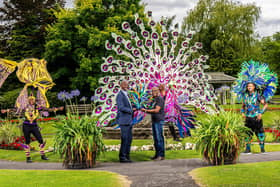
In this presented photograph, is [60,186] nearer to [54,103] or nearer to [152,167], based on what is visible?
[152,167]

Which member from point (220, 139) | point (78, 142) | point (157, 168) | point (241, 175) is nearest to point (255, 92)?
point (220, 139)

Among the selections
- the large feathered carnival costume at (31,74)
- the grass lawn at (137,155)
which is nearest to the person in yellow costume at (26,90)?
the large feathered carnival costume at (31,74)

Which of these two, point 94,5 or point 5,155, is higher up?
point 94,5

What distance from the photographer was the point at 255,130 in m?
11.1

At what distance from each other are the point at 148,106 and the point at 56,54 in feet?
66.2

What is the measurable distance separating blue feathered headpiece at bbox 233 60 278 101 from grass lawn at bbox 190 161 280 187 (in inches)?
142

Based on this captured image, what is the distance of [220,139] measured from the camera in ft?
28.6

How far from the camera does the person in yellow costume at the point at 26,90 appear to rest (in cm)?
1105

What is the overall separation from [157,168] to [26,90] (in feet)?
18.3

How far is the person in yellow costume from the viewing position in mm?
11055

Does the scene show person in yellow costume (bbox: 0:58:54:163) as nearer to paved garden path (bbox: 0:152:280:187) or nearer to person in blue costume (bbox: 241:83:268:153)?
paved garden path (bbox: 0:152:280:187)

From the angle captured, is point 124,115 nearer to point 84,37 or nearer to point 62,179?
point 62,179

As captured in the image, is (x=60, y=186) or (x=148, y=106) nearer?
(x=60, y=186)

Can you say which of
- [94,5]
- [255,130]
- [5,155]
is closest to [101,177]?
[255,130]
